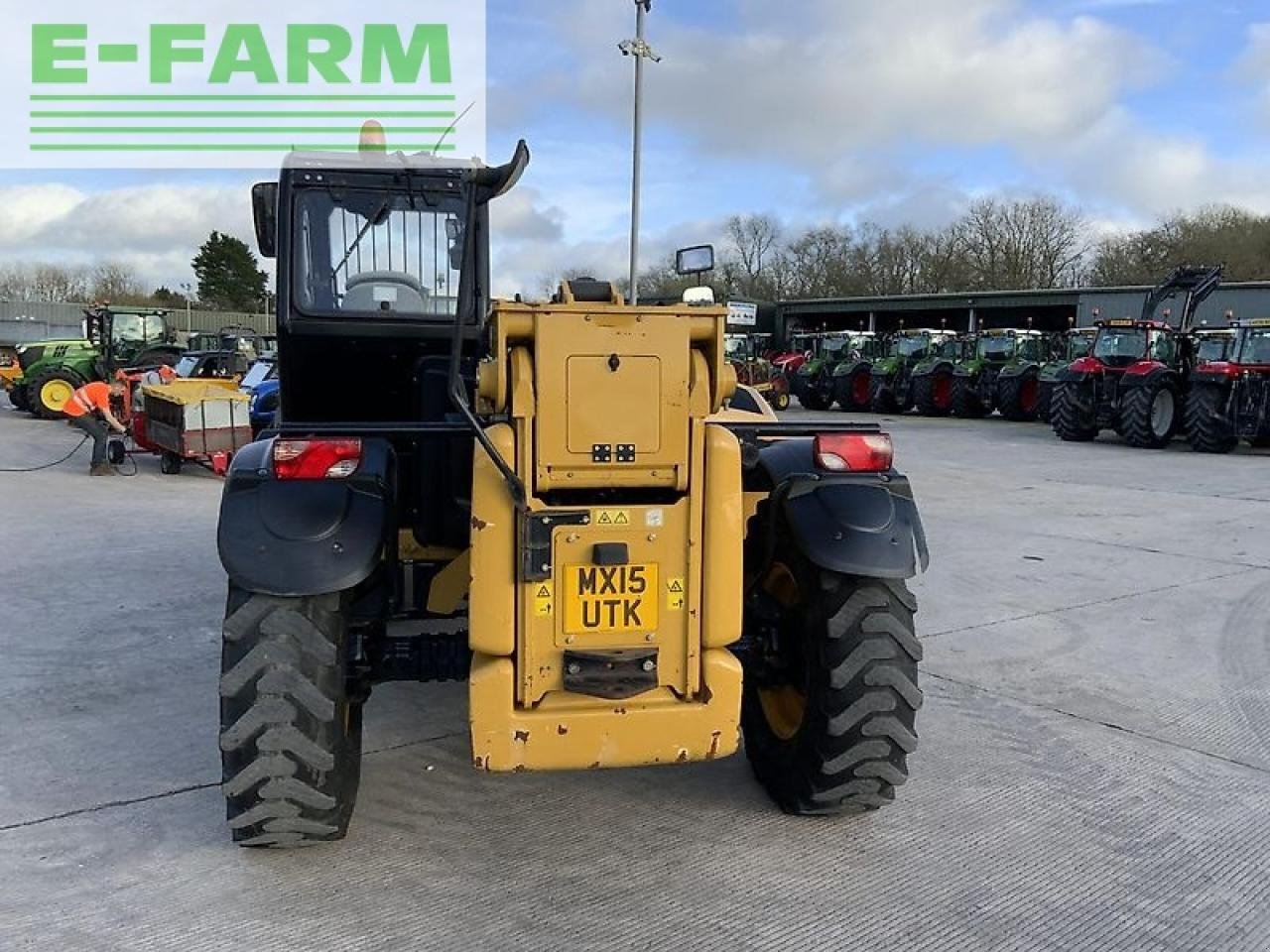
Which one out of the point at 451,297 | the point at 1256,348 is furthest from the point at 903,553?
the point at 1256,348

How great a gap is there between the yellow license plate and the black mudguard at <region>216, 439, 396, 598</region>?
0.63 m

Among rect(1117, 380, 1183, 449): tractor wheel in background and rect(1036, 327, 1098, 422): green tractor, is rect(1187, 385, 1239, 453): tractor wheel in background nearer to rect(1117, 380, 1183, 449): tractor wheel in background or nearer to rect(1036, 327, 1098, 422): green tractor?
rect(1117, 380, 1183, 449): tractor wheel in background

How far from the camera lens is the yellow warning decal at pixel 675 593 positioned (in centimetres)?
303

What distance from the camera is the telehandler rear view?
2918mm

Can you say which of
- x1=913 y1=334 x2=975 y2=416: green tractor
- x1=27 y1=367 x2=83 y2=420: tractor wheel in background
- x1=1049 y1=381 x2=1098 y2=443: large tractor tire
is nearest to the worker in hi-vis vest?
x1=27 y1=367 x2=83 y2=420: tractor wheel in background

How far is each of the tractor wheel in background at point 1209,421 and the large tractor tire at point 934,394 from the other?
9369 mm

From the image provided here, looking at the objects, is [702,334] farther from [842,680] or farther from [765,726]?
[765,726]

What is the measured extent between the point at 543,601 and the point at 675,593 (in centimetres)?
38

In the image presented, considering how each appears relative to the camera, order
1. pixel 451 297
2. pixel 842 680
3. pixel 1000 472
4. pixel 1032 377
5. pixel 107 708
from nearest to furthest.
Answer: pixel 842 680
pixel 107 708
pixel 451 297
pixel 1000 472
pixel 1032 377

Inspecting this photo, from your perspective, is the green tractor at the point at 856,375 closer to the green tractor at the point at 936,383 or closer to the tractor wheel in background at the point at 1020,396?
the green tractor at the point at 936,383

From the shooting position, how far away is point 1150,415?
720 inches

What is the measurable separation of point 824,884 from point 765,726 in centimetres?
73

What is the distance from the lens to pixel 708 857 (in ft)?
10.8

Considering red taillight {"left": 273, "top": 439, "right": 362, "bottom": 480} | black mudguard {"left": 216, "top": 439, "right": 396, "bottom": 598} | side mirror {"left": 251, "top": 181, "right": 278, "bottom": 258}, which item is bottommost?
black mudguard {"left": 216, "top": 439, "right": 396, "bottom": 598}
